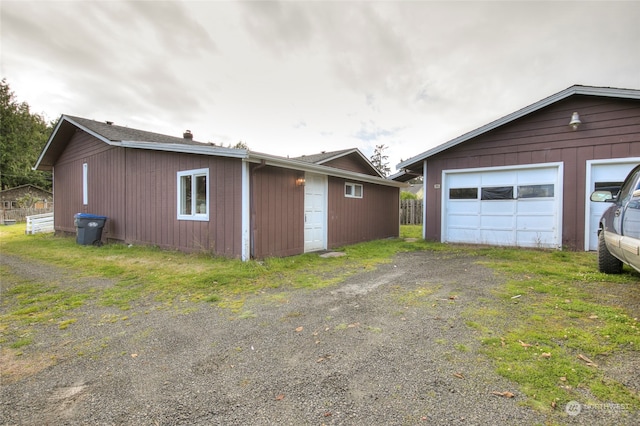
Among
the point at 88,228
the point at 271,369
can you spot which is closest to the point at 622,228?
the point at 271,369

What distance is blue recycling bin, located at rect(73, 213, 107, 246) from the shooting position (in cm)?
964

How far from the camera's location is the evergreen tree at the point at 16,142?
1112 inches

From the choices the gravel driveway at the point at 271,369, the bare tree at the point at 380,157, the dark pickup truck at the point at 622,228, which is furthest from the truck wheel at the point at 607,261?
the bare tree at the point at 380,157

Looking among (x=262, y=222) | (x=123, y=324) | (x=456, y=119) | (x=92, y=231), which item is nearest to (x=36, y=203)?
(x=92, y=231)

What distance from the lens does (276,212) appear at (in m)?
7.38

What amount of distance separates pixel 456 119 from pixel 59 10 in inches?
645

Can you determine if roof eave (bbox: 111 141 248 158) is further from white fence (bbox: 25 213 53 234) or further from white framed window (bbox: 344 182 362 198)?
white fence (bbox: 25 213 53 234)

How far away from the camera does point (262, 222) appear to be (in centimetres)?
701

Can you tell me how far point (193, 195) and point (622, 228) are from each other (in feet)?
27.5

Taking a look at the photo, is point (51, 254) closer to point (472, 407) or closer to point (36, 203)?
point (472, 407)

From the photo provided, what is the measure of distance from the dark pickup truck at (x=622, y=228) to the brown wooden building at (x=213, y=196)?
5931mm

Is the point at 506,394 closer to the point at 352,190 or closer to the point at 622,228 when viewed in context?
the point at 622,228

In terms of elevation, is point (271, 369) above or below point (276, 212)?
below

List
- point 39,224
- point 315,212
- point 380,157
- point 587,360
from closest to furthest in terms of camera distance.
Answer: point 587,360
point 315,212
point 39,224
point 380,157
